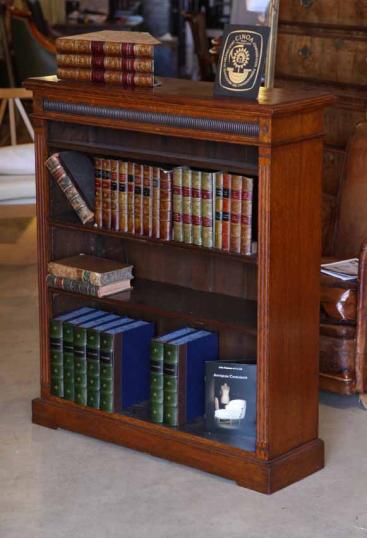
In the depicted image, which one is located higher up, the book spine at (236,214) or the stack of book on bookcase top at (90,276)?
the book spine at (236,214)

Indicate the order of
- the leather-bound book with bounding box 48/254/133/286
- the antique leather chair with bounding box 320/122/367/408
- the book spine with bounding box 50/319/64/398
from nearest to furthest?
the leather-bound book with bounding box 48/254/133/286 < the book spine with bounding box 50/319/64/398 < the antique leather chair with bounding box 320/122/367/408

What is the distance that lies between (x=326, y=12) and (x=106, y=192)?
76.9 inches

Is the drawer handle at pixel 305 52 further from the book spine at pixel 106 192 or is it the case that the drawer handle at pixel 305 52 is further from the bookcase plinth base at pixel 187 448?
the bookcase plinth base at pixel 187 448

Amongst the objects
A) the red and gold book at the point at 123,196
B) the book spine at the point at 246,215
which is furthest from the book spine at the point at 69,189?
the book spine at the point at 246,215

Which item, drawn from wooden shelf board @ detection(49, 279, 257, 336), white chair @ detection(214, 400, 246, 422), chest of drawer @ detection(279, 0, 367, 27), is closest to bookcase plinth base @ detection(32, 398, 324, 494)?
white chair @ detection(214, 400, 246, 422)

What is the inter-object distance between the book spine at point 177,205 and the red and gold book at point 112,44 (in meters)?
0.43

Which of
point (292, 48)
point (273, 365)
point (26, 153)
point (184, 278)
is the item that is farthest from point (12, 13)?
point (273, 365)

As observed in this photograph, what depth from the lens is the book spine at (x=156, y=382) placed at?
4.01 m

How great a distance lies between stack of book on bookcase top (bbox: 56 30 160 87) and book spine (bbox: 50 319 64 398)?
0.97m

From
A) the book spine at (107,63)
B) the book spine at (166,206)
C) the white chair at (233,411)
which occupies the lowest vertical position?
the white chair at (233,411)

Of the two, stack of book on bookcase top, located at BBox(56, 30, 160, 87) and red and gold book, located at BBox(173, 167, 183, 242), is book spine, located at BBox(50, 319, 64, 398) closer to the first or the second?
red and gold book, located at BBox(173, 167, 183, 242)

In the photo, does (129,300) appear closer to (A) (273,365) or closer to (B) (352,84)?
(A) (273,365)

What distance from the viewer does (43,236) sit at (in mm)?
4277

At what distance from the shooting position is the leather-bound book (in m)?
4.17
